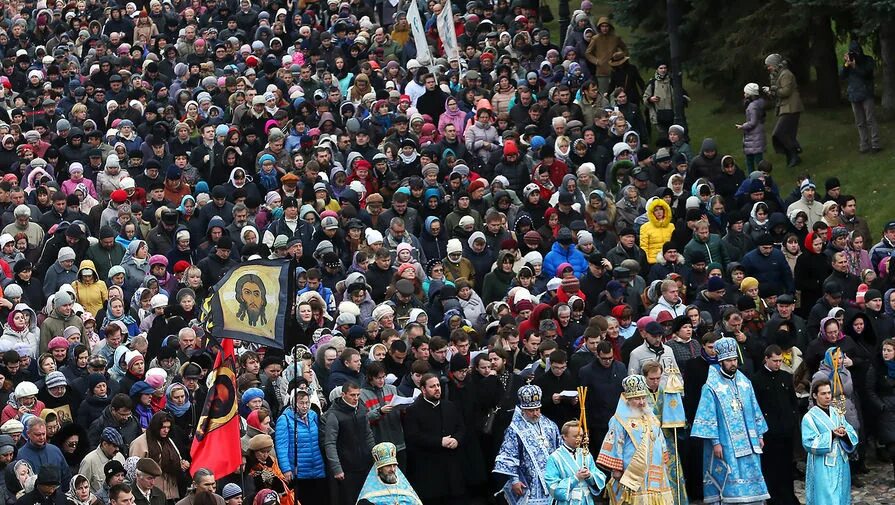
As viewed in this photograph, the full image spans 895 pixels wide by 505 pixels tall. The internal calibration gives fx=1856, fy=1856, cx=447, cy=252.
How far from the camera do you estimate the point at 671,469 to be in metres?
18.5

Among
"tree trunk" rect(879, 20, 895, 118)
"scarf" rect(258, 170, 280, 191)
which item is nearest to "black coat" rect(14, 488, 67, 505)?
"scarf" rect(258, 170, 280, 191)

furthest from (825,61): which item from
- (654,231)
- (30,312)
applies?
(30,312)

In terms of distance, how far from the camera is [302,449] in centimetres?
1775

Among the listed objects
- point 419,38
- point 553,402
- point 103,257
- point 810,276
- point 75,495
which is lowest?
point 75,495

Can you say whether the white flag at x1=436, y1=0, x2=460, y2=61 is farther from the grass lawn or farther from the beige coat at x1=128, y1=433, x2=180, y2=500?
the beige coat at x1=128, y1=433, x2=180, y2=500

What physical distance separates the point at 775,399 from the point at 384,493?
4.84 meters

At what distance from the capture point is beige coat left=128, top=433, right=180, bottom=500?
56.1ft

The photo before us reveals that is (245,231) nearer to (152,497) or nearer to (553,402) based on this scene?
(553,402)

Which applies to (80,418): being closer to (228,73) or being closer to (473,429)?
(473,429)

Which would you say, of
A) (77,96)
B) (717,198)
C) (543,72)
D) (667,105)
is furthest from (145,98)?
(717,198)

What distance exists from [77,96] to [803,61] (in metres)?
11.9

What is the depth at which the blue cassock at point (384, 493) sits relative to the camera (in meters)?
16.5

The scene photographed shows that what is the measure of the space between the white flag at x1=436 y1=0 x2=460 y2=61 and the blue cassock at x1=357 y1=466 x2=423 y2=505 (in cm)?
1533

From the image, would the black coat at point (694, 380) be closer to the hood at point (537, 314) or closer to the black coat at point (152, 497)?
the hood at point (537, 314)
